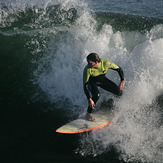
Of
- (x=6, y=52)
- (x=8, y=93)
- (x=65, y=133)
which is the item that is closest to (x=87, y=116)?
(x=65, y=133)

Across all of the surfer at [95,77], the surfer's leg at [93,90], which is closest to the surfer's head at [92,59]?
the surfer at [95,77]

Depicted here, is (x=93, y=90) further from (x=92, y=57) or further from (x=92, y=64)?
(x=92, y=57)

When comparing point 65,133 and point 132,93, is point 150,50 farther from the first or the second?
point 65,133

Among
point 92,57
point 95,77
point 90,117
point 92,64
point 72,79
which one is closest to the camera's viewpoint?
point 92,57

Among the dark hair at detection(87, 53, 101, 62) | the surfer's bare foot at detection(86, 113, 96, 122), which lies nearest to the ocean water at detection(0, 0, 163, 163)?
the surfer's bare foot at detection(86, 113, 96, 122)

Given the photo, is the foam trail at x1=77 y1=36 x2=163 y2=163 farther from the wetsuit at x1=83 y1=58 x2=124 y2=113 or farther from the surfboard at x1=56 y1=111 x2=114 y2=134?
the wetsuit at x1=83 y1=58 x2=124 y2=113

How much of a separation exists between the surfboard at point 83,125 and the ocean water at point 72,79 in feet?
0.60

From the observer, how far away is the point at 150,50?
7324 millimetres

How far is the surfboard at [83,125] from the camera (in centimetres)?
531

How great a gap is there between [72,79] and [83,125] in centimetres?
248

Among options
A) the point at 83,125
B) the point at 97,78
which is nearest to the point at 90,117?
the point at 83,125

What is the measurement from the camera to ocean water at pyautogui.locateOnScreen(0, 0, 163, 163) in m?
4.98

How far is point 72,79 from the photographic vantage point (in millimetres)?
7633

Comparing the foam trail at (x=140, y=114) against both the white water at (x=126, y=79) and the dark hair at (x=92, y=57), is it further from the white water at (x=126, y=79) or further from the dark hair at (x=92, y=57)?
the dark hair at (x=92, y=57)
